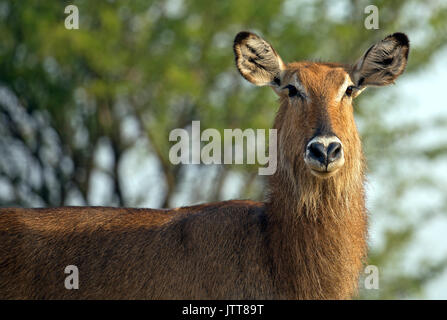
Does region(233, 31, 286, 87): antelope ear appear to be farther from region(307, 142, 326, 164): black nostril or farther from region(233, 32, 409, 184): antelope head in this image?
region(307, 142, 326, 164): black nostril

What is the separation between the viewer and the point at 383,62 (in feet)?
26.7

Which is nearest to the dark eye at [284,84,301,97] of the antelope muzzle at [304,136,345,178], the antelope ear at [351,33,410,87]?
the antelope ear at [351,33,410,87]

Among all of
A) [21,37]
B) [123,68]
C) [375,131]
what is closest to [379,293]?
[375,131]

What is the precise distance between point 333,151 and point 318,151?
0.45ft

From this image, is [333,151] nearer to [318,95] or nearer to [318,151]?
[318,151]

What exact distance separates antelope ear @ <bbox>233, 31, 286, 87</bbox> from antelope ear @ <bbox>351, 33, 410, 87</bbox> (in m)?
0.85

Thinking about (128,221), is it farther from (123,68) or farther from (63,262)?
(123,68)

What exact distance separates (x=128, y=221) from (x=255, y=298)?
1724mm

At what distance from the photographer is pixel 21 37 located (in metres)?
26.5

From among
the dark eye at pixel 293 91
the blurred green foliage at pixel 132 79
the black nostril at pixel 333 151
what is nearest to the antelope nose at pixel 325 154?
the black nostril at pixel 333 151

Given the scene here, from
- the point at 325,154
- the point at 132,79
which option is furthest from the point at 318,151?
the point at 132,79

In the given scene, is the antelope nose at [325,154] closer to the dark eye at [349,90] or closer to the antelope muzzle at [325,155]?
the antelope muzzle at [325,155]

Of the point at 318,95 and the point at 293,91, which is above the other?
the point at 293,91
